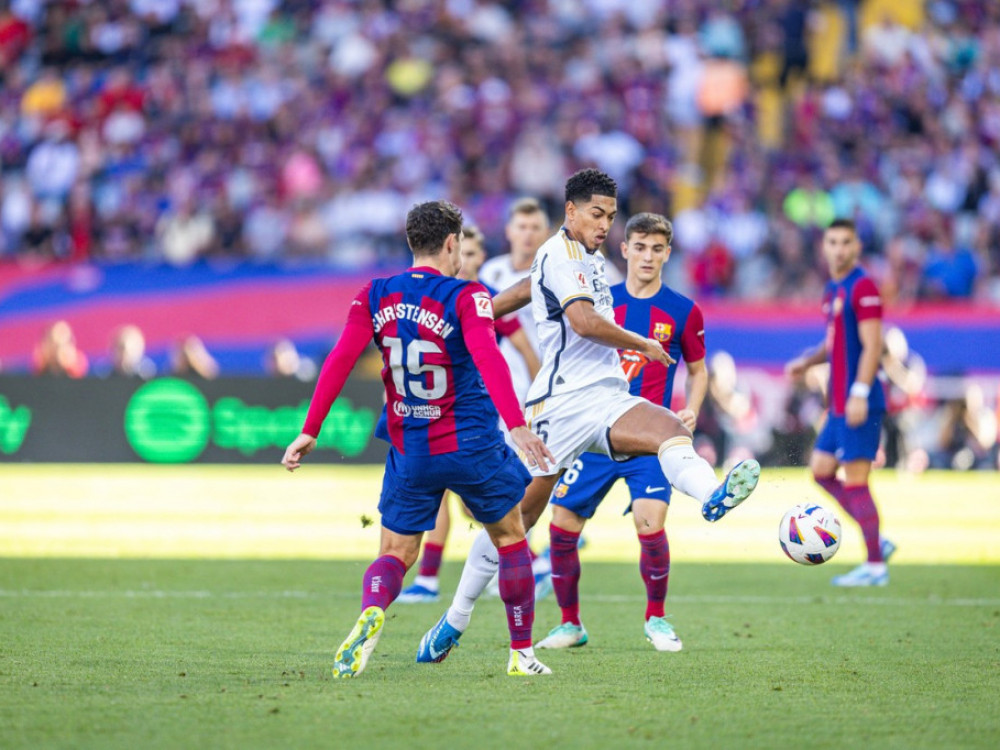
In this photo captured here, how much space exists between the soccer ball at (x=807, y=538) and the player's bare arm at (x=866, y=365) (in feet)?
11.0

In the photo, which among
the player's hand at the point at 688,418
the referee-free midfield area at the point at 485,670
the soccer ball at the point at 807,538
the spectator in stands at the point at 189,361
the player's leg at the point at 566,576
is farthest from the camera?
the spectator in stands at the point at 189,361

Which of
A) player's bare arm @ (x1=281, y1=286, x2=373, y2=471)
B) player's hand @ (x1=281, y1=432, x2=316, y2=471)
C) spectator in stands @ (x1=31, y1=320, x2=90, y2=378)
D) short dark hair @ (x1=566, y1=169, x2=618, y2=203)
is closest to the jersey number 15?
player's bare arm @ (x1=281, y1=286, x2=373, y2=471)

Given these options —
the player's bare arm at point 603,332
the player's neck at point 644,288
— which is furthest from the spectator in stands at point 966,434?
the player's bare arm at point 603,332

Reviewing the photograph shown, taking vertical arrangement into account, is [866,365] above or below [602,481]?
above

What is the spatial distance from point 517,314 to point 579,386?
273 cm

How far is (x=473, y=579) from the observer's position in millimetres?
7148

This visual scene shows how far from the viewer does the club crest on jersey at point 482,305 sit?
6.49m

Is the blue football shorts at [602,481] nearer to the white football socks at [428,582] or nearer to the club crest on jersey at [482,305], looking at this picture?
the club crest on jersey at [482,305]

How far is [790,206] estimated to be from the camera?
23.2 meters

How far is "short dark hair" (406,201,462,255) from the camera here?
6.70m

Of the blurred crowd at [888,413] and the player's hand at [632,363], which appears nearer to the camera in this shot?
the player's hand at [632,363]

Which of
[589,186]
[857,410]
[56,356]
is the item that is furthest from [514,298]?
[56,356]

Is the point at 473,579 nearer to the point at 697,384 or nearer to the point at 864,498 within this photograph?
the point at 697,384

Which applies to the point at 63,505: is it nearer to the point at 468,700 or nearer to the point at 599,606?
the point at 599,606
